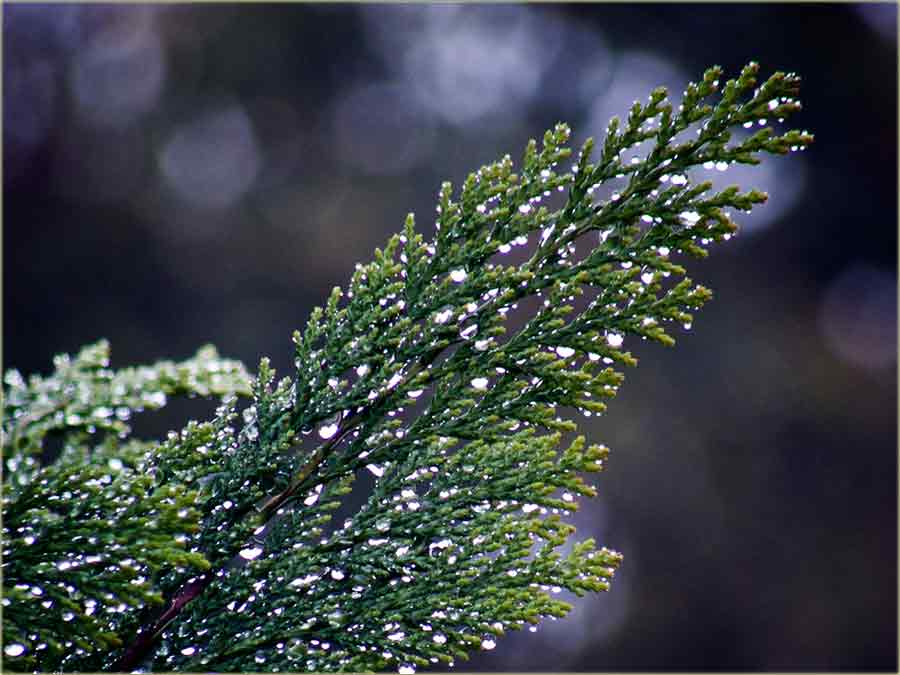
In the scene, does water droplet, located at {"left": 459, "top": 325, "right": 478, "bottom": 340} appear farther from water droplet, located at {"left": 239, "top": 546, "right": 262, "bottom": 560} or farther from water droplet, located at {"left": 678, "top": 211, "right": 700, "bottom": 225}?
water droplet, located at {"left": 239, "top": 546, "right": 262, "bottom": 560}

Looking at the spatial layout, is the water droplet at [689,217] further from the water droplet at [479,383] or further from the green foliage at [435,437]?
Result: the water droplet at [479,383]

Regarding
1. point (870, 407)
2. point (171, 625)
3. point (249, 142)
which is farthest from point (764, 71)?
point (171, 625)

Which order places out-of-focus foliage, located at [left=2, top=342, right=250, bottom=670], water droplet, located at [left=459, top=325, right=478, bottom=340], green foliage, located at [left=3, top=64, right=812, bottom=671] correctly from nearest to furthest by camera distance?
out-of-focus foliage, located at [left=2, top=342, right=250, bottom=670] < green foliage, located at [left=3, top=64, right=812, bottom=671] < water droplet, located at [left=459, top=325, right=478, bottom=340]

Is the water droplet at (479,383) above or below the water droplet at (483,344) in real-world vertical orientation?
below

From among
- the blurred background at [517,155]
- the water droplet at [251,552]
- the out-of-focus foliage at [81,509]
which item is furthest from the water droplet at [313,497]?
the blurred background at [517,155]

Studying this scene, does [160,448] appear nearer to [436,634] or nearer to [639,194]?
[436,634]

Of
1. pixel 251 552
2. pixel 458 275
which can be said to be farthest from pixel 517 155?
pixel 251 552

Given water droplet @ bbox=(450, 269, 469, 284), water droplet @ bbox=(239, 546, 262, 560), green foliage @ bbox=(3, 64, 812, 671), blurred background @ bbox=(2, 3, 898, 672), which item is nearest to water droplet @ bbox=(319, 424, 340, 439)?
green foliage @ bbox=(3, 64, 812, 671)

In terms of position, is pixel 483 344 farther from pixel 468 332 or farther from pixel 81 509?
pixel 81 509
